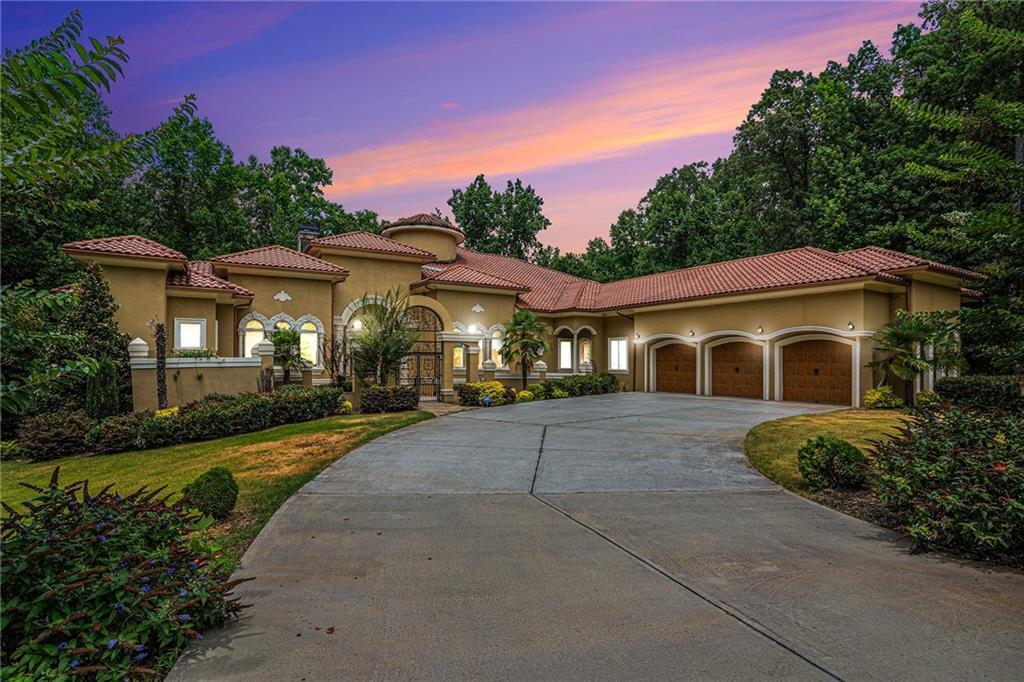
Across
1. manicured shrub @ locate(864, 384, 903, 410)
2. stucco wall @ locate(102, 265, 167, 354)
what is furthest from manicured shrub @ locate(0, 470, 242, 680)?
manicured shrub @ locate(864, 384, 903, 410)

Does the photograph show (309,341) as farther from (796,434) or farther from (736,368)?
(736,368)

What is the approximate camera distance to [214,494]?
616cm

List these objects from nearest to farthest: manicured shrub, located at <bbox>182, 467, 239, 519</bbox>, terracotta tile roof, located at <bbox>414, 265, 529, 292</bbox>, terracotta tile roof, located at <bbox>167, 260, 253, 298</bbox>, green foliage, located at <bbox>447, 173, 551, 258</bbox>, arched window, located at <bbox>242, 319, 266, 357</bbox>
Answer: manicured shrub, located at <bbox>182, 467, 239, 519</bbox>, terracotta tile roof, located at <bbox>167, 260, 253, 298</bbox>, arched window, located at <bbox>242, 319, 266, 357</bbox>, terracotta tile roof, located at <bbox>414, 265, 529, 292</bbox>, green foliage, located at <bbox>447, 173, 551, 258</bbox>

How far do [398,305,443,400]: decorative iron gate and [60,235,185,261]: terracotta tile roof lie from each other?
858 cm

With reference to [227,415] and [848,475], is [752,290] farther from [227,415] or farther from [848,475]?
[227,415]

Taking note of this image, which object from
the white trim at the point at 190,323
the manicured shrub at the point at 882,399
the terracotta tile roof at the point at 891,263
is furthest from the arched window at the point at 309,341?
the terracotta tile roof at the point at 891,263

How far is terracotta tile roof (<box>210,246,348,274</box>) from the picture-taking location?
771 inches

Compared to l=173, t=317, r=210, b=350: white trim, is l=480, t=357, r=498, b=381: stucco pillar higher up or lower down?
lower down

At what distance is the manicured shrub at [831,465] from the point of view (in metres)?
7.16

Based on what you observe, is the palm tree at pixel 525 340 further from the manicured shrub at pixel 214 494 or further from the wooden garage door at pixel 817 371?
the manicured shrub at pixel 214 494

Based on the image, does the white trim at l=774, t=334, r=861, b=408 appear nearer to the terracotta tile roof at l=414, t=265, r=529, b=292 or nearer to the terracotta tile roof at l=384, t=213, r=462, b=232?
the terracotta tile roof at l=414, t=265, r=529, b=292

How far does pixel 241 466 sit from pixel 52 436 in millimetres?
6506

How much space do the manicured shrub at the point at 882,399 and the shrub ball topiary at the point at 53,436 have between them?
892 inches

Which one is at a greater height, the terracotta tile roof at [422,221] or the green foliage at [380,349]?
the terracotta tile roof at [422,221]
